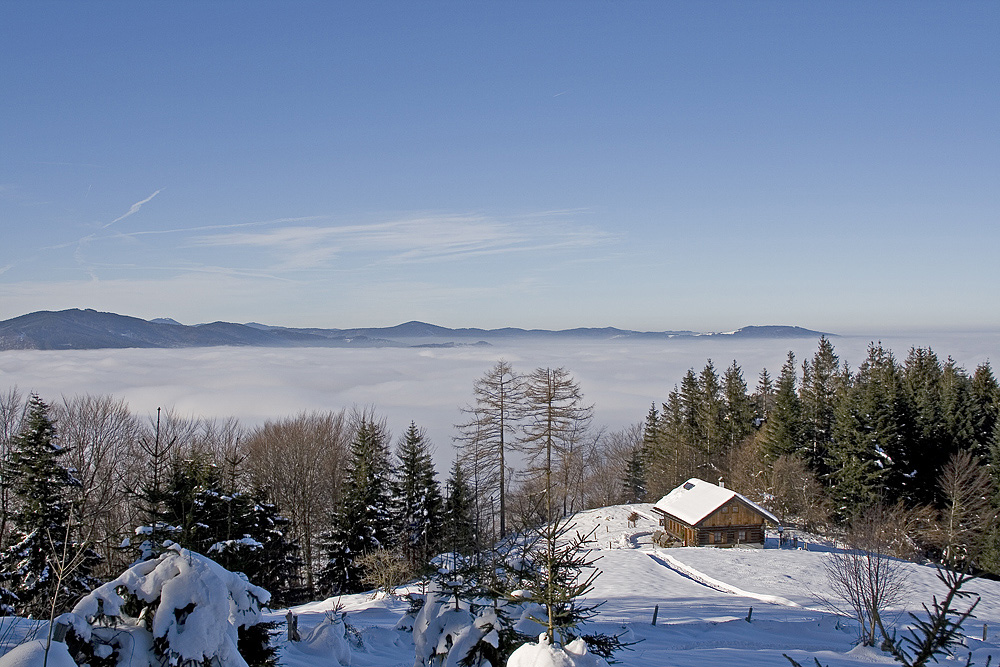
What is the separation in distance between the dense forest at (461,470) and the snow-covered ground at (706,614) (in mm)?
3212

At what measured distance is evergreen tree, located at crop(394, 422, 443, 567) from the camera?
35.3m

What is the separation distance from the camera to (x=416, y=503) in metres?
36.1

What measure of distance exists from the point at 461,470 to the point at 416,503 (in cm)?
356

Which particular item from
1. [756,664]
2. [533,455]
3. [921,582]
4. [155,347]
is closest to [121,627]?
[756,664]

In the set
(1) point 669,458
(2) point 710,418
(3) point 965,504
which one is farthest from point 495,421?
(3) point 965,504

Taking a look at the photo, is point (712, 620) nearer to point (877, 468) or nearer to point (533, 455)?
point (533, 455)

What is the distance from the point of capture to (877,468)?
40375 millimetres

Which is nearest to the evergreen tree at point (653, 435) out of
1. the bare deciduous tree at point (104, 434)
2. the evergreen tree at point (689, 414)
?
the evergreen tree at point (689, 414)

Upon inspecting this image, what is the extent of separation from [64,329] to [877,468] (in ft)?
547

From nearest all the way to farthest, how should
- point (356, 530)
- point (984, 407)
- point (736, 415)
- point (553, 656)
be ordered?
point (553, 656)
point (356, 530)
point (984, 407)
point (736, 415)

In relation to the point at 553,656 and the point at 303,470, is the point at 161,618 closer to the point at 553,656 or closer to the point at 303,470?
the point at 553,656

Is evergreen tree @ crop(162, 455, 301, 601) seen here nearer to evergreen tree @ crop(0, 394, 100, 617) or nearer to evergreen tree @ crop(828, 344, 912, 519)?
evergreen tree @ crop(0, 394, 100, 617)

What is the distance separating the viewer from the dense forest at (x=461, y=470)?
71.1 feet

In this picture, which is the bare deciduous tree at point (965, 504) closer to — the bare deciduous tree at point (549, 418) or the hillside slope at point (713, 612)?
the hillside slope at point (713, 612)
